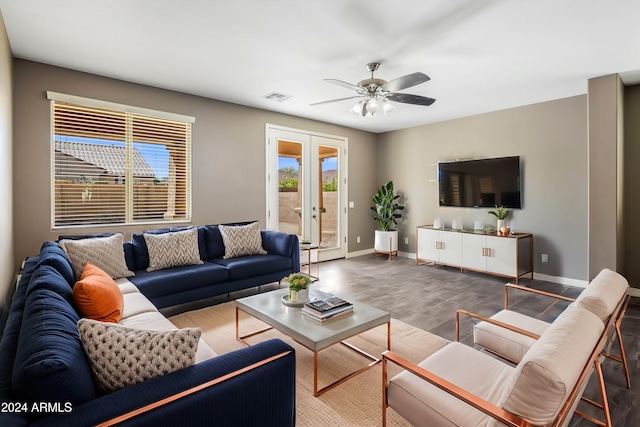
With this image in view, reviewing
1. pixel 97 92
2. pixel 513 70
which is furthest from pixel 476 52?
pixel 97 92

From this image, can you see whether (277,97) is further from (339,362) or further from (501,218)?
(501,218)

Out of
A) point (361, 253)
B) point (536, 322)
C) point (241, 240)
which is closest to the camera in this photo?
point (536, 322)

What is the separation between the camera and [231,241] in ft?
13.8

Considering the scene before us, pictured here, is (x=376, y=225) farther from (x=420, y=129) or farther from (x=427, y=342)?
(x=427, y=342)

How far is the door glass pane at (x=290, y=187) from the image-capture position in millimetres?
5570

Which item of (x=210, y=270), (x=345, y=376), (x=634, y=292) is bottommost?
(x=345, y=376)

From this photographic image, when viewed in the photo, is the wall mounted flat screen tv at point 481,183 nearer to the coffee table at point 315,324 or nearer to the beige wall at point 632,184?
the beige wall at point 632,184

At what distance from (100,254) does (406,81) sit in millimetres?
3369

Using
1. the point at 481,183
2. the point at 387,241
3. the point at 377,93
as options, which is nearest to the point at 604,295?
the point at 377,93

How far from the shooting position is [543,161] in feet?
15.7

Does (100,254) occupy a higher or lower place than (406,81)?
lower

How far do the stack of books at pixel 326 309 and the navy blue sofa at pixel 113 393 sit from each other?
0.93 meters

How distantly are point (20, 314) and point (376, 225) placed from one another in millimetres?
6316

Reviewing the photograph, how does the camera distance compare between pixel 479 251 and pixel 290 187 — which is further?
pixel 290 187
